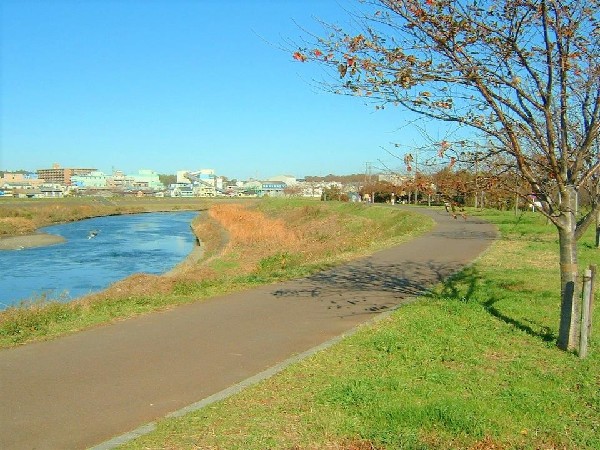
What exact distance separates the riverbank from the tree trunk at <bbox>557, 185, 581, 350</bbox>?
116 ft

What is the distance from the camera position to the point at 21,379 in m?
5.80

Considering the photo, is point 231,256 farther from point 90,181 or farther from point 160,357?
point 90,181

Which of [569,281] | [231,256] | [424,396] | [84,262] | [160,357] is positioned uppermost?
[569,281]

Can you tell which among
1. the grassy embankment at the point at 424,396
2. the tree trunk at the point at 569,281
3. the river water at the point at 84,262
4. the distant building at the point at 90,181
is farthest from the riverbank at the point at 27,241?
the distant building at the point at 90,181

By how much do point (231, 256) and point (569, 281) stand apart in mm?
18922

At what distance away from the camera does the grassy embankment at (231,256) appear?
8.64 meters

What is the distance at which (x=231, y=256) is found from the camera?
2500 centimetres

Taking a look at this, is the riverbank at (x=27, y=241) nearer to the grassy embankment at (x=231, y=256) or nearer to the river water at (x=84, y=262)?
the river water at (x=84, y=262)

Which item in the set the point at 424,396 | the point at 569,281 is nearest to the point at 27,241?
the point at 569,281

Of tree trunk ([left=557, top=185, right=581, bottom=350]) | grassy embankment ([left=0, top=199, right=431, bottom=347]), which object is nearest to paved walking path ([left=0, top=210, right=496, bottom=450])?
grassy embankment ([left=0, top=199, right=431, bottom=347])

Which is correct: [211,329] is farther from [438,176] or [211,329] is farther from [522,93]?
[522,93]

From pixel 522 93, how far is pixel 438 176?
1.33 m

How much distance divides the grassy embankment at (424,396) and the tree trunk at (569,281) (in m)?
0.20

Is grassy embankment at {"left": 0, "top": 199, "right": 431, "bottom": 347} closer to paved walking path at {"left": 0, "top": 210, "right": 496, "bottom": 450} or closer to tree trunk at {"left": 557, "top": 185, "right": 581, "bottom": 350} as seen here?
paved walking path at {"left": 0, "top": 210, "right": 496, "bottom": 450}
